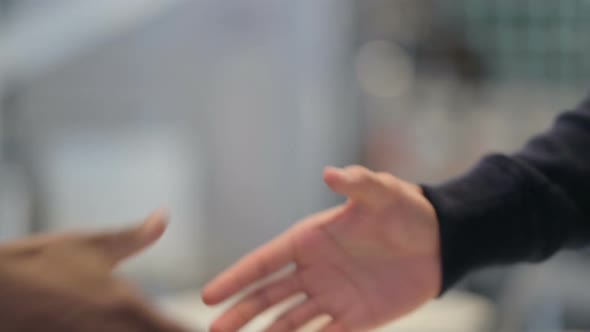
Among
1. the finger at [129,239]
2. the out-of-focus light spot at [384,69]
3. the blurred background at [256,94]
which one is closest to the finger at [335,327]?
the finger at [129,239]

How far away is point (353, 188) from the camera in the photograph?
1.84ft

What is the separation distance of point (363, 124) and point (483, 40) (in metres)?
0.50

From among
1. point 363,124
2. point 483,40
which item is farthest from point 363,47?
point 483,40

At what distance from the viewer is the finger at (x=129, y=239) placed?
40 centimetres

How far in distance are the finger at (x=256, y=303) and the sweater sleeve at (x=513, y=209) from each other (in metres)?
0.13

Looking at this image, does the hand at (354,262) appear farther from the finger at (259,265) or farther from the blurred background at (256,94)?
the blurred background at (256,94)

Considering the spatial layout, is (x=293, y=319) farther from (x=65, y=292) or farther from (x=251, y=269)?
(x=65, y=292)

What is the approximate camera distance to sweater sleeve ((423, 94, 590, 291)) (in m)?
0.61

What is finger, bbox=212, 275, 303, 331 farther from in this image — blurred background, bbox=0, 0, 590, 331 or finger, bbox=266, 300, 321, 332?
blurred background, bbox=0, 0, 590, 331

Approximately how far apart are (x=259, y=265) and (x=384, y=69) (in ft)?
6.08

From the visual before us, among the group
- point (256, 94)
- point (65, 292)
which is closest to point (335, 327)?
Answer: point (65, 292)

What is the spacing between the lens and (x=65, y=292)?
34 cm

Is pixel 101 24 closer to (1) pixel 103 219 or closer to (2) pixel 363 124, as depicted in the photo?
(1) pixel 103 219

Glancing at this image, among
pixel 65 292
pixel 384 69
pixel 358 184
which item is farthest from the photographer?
pixel 384 69
